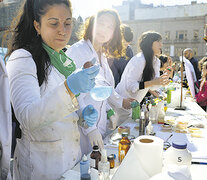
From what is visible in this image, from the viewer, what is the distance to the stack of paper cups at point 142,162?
3.22 ft

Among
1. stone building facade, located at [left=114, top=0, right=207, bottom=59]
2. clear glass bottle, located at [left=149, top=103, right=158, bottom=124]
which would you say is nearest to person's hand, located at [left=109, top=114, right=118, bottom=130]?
clear glass bottle, located at [left=149, top=103, right=158, bottom=124]

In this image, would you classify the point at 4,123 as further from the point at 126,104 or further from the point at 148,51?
the point at 148,51

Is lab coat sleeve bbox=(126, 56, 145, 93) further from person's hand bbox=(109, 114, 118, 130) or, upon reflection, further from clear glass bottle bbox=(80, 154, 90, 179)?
clear glass bottle bbox=(80, 154, 90, 179)

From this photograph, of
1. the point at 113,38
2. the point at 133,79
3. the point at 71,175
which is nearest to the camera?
the point at 71,175

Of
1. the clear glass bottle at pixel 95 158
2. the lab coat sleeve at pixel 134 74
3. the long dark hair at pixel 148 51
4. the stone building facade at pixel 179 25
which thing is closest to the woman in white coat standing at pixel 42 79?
the clear glass bottle at pixel 95 158

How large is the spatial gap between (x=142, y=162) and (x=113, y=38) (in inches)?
59.0

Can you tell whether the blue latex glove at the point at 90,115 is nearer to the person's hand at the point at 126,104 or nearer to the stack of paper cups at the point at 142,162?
the stack of paper cups at the point at 142,162

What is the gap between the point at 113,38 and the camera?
7.11 ft

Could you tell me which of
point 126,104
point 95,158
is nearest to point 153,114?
point 126,104

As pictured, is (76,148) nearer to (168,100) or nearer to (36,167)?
(36,167)

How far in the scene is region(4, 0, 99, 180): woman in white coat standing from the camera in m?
0.99

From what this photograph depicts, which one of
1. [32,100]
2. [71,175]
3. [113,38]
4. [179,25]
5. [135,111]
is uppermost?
[179,25]

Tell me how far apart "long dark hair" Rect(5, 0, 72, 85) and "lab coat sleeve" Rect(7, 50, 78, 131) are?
0.10m

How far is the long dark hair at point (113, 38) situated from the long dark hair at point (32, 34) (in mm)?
728
